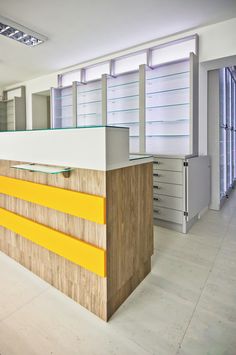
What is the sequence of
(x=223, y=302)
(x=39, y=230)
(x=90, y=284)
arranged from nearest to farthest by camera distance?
1. (x=90, y=284)
2. (x=223, y=302)
3. (x=39, y=230)

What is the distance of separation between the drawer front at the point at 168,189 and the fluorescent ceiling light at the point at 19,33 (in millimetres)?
2954

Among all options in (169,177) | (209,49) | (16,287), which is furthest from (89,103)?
(16,287)

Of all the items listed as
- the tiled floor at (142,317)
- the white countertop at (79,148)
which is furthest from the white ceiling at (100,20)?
the tiled floor at (142,317)

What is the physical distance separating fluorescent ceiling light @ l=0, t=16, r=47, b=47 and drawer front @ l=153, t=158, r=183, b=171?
2.68 metres

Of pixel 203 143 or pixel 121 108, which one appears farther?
pixel 121 108

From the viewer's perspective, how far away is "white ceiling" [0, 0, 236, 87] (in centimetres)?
277

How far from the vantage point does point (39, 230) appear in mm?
1858

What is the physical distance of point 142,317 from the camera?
1.52 metres

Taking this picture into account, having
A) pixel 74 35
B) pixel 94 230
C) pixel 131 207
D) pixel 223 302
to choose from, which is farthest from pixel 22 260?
pixel 74 35

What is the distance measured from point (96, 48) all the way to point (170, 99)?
5.68ft

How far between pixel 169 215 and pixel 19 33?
11.6 feet

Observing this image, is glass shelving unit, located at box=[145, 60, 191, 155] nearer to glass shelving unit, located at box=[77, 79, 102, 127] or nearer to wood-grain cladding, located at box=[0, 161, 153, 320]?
glass shelving unit, located at box=[77, 79, 102, 127]

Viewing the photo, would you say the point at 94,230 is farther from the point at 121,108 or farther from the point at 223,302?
the point at 121,108

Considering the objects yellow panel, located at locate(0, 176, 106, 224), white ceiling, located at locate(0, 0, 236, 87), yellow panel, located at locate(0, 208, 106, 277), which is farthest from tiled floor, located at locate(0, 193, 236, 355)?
white ceiling, located at locate(0, 0, 236, 87)
